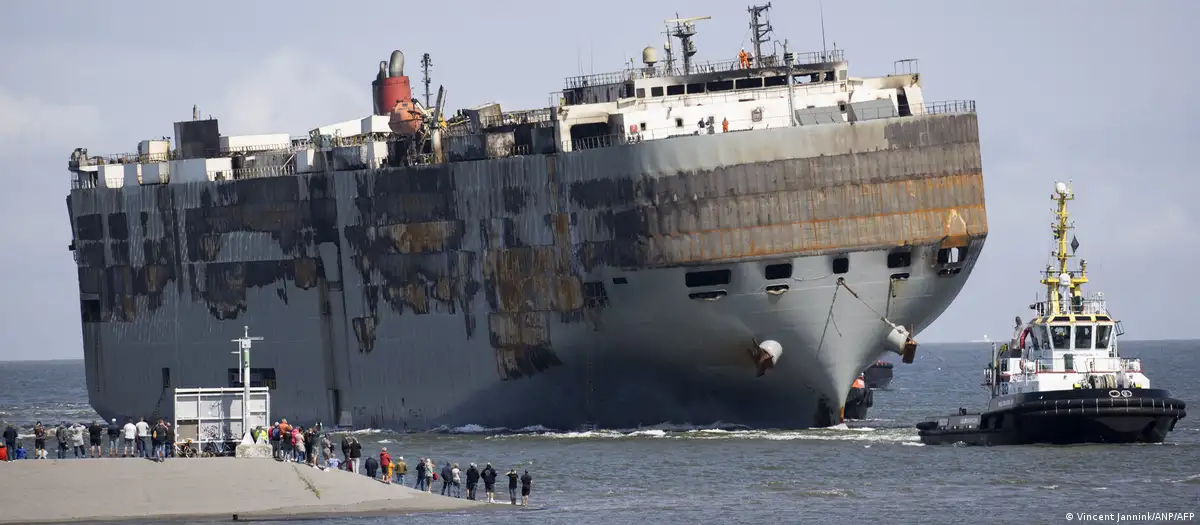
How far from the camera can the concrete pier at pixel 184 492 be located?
2181 inches

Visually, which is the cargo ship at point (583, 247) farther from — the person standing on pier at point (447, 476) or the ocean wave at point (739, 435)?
the person standing on pier at point (447, 476)

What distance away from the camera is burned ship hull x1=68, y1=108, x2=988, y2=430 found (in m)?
73.4

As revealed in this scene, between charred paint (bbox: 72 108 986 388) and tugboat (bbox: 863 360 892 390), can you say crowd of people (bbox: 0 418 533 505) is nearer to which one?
charred paint (bbox: 72 108 986 388)

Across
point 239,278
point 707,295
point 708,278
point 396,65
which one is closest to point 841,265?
point 708,278

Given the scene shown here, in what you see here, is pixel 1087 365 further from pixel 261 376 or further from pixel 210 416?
pixel 261 376

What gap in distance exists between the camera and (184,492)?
5647cm

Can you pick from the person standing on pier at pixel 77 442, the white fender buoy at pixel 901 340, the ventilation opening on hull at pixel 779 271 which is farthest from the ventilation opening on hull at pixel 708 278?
the person standing on pier at pixel 77 442

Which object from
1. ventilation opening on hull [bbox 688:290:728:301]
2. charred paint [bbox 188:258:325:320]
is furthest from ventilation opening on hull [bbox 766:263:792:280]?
charred paint [bbox 188:258:325:320]

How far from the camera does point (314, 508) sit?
5712cm

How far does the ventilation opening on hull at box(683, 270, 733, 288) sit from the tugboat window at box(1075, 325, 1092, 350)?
39.3 feet

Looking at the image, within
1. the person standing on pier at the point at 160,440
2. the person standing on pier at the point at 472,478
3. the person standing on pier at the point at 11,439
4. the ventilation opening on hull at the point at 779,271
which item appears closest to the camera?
the person standing on pier at the point at 160,440

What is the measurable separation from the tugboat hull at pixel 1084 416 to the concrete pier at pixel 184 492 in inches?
828

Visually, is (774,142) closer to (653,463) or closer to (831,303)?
(831,303)

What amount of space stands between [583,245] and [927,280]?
12496 mm
